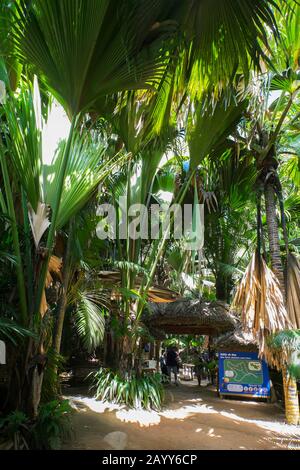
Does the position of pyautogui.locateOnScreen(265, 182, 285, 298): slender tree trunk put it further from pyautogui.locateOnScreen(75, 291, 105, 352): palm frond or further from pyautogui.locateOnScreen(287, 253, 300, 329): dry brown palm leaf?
pyautogui.locateOnScreen(75, 291, 105, 352): palm frond

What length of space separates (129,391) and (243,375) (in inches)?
126

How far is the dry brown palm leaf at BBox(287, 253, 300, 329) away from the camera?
5.84 m

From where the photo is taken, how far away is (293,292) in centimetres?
597

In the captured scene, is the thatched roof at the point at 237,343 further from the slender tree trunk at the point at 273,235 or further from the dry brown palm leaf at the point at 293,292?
the slender tree trunk at the point at 273,235

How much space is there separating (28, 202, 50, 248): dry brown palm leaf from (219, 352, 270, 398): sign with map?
609 centimetres

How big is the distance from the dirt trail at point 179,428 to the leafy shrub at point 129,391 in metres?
0.21

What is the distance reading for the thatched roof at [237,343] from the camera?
25.6ft

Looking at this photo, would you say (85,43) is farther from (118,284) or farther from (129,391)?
(129,391)

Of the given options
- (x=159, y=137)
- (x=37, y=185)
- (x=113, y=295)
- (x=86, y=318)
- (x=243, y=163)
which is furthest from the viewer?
(x=243, y=163)

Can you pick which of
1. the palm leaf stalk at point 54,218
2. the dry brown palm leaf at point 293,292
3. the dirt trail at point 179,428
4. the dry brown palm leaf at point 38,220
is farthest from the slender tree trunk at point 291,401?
the dry brown palm leaf at point 38,220

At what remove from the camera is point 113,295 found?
20.7 ft

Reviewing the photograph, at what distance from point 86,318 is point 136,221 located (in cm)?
224

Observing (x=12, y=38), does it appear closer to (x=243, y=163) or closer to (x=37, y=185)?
(x=37, y=185)
